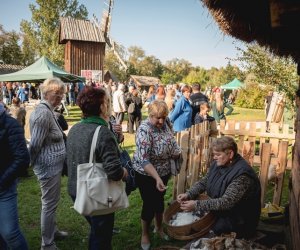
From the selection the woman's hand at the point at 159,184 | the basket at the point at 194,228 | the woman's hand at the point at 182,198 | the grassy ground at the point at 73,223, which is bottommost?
the grassy ground at the point at 73,223

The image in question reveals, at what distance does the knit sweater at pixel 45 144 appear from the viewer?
303 cm

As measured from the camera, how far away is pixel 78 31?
1203 inches

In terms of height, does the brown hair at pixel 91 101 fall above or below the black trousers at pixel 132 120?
above

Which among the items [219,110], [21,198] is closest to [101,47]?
[219,110]

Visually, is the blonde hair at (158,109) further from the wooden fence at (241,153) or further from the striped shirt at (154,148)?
the wooden fence at (241,153)

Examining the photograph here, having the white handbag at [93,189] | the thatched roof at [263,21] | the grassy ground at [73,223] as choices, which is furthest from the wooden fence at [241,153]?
the white handbag at [93,189]

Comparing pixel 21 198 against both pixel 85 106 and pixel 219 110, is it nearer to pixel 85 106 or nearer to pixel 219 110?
pixel 85 106

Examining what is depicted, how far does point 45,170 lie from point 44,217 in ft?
1.79

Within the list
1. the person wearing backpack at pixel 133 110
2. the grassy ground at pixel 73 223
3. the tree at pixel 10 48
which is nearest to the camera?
the grassy ground at pixel 73 223

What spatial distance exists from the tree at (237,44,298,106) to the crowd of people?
4842 mm

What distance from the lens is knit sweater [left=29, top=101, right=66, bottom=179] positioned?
3.03 meters

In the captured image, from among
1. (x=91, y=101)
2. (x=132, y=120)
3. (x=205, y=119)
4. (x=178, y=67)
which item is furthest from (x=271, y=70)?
(x=178, y=67)

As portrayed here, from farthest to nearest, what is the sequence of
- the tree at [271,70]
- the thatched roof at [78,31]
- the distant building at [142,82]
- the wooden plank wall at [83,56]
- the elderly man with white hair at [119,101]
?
the distant building at [142,82], the wooden plank wall at [83,56], the thatched roof at [78,31], the elderly man with white hair at [119,101], the tree at [271,70]

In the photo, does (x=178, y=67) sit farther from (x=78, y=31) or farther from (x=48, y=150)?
(x=48, y=150)
